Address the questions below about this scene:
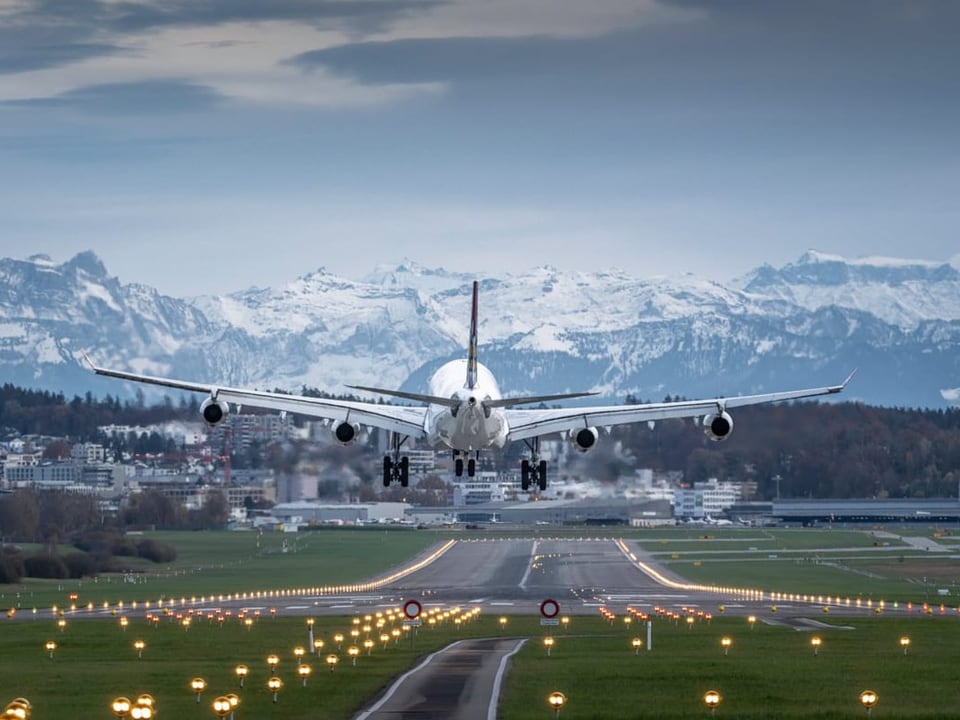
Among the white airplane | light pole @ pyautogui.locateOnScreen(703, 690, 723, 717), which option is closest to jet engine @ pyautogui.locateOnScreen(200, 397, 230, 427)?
the white airplane

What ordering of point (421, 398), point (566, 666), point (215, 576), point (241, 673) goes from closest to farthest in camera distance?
1. point (241, 673)
2. point (421, 398)
3. point (566, 666)
4. point (215, 576)

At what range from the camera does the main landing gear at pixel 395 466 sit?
90.8 meters

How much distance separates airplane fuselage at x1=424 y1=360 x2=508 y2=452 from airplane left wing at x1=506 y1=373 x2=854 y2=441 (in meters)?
2.92

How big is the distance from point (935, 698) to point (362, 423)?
97.8ft

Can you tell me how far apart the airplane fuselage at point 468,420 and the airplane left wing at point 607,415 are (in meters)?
2.92

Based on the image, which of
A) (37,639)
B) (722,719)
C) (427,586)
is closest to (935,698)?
(722,719)

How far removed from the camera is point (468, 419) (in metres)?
80.4

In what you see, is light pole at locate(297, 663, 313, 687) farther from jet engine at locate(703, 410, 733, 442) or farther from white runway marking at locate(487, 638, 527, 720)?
jet engine at locate(703, 410, 733, 442)

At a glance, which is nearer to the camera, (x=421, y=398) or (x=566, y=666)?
(x=421, y=398)

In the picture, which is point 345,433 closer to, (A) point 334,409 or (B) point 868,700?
(A) point 334,409

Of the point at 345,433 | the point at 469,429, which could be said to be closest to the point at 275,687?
the point at 469,429

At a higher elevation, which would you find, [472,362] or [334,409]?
[472,362]

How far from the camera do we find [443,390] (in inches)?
3474

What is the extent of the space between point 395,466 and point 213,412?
10.0 metres
